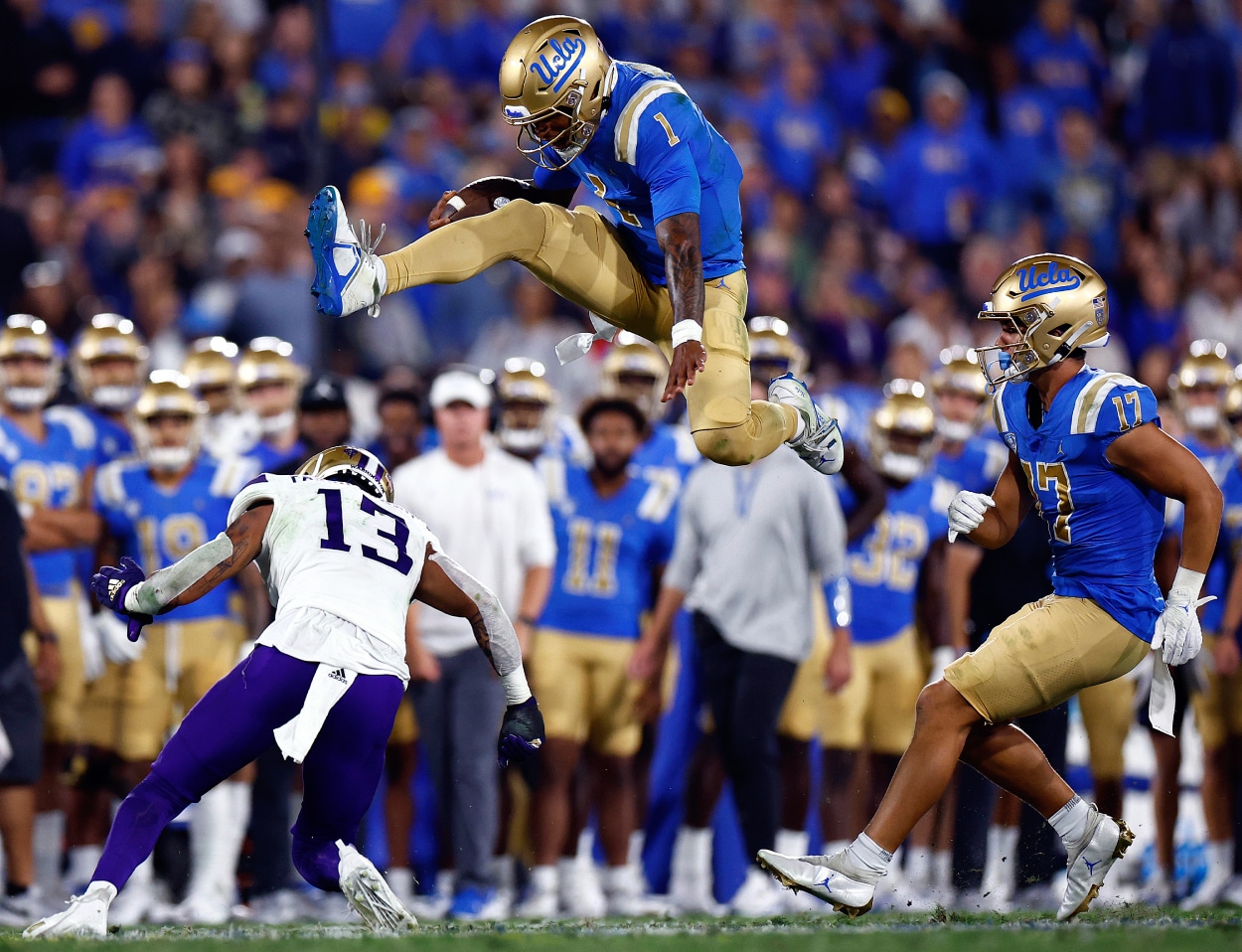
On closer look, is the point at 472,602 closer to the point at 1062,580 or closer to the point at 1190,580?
the point at 1062,580

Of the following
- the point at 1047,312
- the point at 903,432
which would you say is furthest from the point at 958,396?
the point at 1047,312

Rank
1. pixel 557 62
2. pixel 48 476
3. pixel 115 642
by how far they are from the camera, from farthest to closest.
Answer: pixel 48 476 → pixel 115 642 → pixel 557 62

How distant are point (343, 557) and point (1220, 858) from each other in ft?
16.3

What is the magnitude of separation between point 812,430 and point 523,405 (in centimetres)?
293

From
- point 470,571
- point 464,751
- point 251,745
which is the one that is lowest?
point 464,751

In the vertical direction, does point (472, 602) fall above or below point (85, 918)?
above

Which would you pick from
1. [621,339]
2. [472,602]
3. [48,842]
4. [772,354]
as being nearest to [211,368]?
[621,339]

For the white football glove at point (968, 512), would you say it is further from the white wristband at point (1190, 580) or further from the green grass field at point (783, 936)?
the green grass field at point (783, 936)

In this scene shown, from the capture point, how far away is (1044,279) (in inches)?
265

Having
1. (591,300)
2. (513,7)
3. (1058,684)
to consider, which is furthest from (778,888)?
(513,7)

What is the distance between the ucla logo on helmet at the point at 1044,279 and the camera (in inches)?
264

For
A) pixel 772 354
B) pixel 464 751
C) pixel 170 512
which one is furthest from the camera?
pixel 772 354

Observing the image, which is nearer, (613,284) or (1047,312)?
(1047,312)

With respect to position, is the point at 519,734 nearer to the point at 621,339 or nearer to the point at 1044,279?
the point at 1044,279
